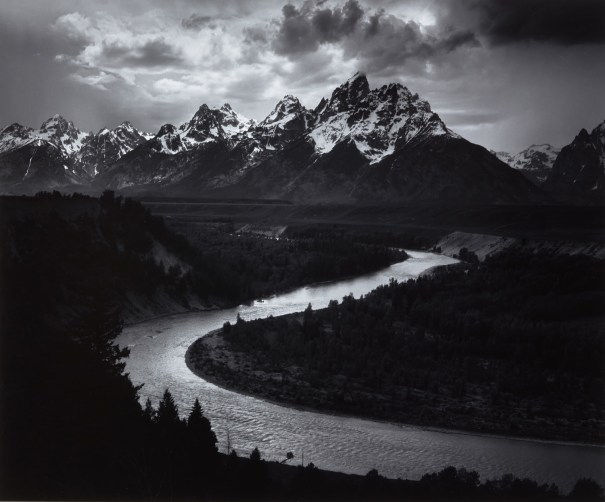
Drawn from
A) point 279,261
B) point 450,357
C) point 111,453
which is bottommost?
point 111,453

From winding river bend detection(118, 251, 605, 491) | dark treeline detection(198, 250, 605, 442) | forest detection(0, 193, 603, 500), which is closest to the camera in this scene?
forest detection(0, 193, 603, 500)

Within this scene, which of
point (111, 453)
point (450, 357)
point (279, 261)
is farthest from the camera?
point (279, 261)

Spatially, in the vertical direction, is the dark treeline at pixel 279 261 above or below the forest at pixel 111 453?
above

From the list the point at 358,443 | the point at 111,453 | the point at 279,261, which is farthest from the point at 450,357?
the point at 279,261

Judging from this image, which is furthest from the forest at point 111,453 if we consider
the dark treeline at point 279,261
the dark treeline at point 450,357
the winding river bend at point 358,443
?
the dark treeline at point 279,261

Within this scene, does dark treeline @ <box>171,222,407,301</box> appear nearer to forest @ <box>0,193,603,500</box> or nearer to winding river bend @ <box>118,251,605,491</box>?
winding river bend @ <box>118,251,605,491</box>

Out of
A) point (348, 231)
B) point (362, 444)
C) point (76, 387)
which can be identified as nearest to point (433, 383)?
point (362, 444)

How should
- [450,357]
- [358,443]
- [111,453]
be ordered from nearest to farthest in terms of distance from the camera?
[111,453], [358,443], [450,357]

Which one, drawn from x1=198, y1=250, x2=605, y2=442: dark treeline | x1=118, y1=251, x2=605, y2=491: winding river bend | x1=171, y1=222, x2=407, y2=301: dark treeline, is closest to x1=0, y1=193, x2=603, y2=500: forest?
x1=118, y1=251, x2=605, y2=491: winding river bend

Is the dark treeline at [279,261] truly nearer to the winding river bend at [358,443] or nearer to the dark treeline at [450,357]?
the dark treeline at [450,357]

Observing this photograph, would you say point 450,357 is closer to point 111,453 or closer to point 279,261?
point 111,453
